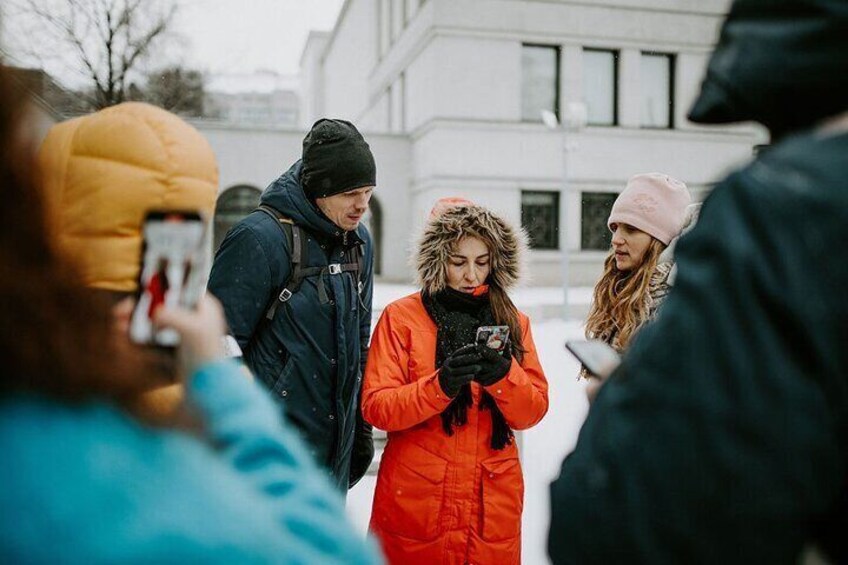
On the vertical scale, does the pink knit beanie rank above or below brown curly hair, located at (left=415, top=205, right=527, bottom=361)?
above

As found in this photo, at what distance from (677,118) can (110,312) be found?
83.7ft

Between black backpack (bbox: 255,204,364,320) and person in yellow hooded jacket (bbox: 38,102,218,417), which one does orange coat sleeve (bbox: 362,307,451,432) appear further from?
person in yellow hooded jacket (bbox: 38,102,218,417)

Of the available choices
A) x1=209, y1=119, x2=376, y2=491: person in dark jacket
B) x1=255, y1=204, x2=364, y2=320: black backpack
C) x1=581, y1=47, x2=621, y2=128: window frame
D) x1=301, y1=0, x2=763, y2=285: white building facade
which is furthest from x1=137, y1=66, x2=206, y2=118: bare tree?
x1=581, y1=47, x2=621, y2=128: window frame

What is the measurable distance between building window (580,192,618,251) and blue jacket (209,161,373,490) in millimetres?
21414

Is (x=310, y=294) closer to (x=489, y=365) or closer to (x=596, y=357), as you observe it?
(x=489, y=365)

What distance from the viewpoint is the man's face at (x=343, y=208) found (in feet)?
9.76

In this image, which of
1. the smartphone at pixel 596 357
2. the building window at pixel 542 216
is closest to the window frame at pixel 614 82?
the building window at pixel 542 216

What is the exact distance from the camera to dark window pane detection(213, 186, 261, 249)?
23.7m

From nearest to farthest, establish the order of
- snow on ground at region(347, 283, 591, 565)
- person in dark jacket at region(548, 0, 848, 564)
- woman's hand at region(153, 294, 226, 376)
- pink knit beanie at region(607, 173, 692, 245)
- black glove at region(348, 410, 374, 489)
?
person in dark jacket at region(548, 0, 848, 564) → woman's hand at region(153, 294, 226, 376) → pink knit beanie at region(607, 173, 692, 245) → black glove at region(348, 410, 374, 489) → snow on ground at region(347, 283, 591, 565)

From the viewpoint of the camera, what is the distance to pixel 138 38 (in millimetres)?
11820

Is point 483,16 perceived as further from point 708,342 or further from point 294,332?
point 708,342

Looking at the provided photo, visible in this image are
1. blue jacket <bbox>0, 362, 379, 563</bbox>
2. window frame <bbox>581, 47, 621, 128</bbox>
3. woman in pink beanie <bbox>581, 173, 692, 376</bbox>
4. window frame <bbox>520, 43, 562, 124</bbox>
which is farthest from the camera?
window frame <bbox>581, 47, 621, 128</bbox>

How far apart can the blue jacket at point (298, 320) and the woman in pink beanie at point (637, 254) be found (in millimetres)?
1008

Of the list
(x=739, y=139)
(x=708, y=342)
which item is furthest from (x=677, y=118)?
(x=708, y=342)
